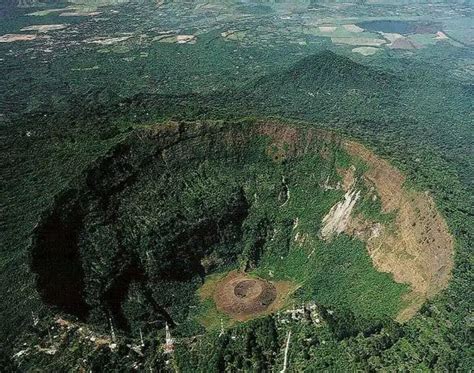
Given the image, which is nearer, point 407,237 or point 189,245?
point 407,237

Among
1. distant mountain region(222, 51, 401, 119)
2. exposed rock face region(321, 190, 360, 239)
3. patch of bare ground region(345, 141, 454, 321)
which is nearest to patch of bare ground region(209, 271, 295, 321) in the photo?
exposed rock face region(321, 190, 360, 239)

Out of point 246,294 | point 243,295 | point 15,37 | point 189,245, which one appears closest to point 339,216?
point 246,294

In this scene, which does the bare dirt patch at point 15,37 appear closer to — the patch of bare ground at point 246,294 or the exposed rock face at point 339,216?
the patch of bare ground at point 246,294

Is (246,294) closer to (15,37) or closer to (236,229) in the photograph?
(236,229)

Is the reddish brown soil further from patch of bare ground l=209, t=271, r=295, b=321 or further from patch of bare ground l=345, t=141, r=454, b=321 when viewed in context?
patch of bare ground l=345, t=141, r=454, b=321

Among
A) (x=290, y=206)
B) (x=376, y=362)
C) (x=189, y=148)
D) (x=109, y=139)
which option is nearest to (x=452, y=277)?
(x=376, y=362)

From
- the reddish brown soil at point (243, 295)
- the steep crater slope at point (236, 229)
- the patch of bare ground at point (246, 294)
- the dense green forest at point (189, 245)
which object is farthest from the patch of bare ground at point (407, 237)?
the reddish brown soil at point (243, 295)
